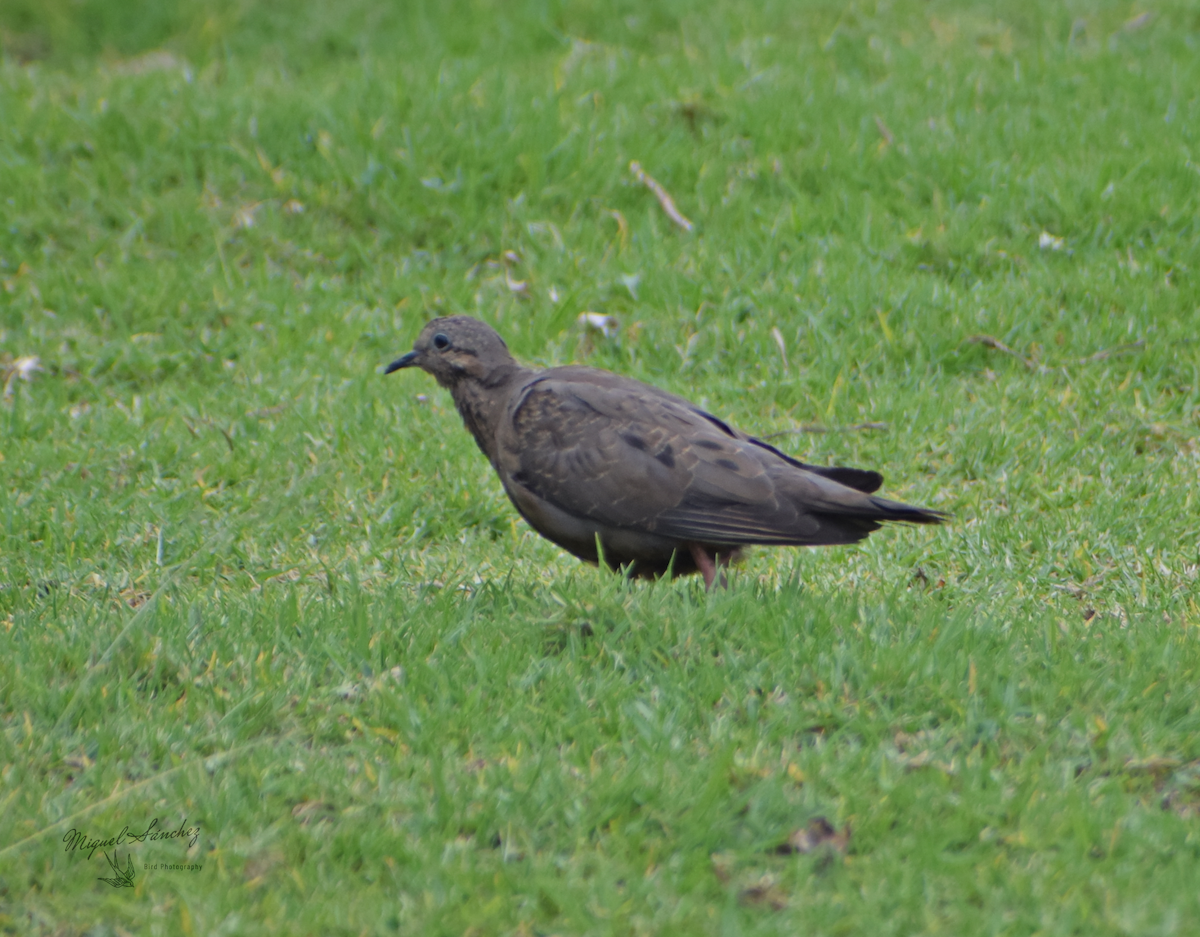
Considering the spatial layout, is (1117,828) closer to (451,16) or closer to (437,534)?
(437,534)

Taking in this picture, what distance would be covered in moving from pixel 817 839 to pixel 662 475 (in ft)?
6.59

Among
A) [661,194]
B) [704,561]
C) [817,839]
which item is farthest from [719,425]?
[661,194]

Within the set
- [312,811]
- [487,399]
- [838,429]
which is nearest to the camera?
[312,811]

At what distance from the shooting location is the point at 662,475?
5094mm

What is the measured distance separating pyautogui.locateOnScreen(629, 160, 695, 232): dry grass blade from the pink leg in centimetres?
377

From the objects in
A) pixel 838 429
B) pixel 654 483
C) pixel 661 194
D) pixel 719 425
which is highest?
pixel 661 194

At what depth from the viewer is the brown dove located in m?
4.97

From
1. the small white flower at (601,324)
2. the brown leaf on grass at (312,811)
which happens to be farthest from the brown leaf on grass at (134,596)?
the small white flower at (601,324)

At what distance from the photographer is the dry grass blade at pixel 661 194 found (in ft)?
28.1

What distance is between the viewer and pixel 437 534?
6.20 m

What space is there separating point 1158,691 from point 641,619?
162cm

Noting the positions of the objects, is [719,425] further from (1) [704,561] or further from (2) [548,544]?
(2) [548,544]

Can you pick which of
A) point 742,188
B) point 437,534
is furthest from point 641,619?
point 742,188

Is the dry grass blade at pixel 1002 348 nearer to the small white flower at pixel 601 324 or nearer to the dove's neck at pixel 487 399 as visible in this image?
the small white flower at pixel 601 324
